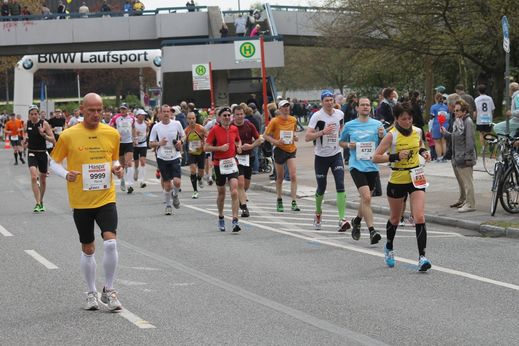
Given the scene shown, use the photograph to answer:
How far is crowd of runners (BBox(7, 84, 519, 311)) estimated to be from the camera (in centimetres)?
920

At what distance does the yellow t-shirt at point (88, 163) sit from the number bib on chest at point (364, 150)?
16.1ft

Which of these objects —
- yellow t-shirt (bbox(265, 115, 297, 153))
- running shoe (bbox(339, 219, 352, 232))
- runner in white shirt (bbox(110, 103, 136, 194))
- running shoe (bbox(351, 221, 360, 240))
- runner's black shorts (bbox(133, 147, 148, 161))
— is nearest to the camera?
running shoe (bbox(351, 221, 360, 240))

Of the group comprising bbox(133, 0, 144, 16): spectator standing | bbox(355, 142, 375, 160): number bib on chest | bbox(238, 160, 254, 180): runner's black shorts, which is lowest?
bbox(238, 160, 254, 180): runner's black shorts

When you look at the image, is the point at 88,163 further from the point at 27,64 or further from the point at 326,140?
the point at 27,64

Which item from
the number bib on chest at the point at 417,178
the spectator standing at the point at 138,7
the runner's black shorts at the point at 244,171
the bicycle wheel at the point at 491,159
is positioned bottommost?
the bicycle wheel at the point at 491,159

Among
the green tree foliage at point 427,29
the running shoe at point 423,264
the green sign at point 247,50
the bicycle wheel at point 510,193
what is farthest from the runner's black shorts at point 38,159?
the green tree foliage at point 427,29

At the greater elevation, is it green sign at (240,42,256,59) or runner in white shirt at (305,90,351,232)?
green sign at (240,42,256,59)

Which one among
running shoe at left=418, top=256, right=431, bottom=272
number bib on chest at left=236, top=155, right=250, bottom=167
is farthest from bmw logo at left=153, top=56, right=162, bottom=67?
running shoe at left=418, top=256, right=431, bottom=272

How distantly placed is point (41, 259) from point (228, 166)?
3673 millimetres

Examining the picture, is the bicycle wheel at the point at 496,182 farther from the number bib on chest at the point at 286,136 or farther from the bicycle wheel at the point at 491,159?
the bicycle wheel at the point at 491,159

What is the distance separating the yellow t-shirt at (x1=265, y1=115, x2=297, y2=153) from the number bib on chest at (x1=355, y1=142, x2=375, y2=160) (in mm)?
4208

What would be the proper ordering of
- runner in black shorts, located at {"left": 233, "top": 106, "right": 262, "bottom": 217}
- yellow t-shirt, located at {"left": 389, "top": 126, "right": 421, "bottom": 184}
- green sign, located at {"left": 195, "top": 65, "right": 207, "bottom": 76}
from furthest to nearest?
green sign, located at {"left": 195, "top": 65, "right": 207, "bottom": 76}, runner in black shorts, located at {"left": 233, "top": 106, "right": 262, "bottom": 217}, yellow t-shirt, located at {"left": 389, "top": 126, "right": 421, "bottom": 184}

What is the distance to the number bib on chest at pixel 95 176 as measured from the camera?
9.16 meters

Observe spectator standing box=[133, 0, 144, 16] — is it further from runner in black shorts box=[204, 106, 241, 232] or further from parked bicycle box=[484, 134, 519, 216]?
parked bicycle box=[484, 134, 519, 216]
